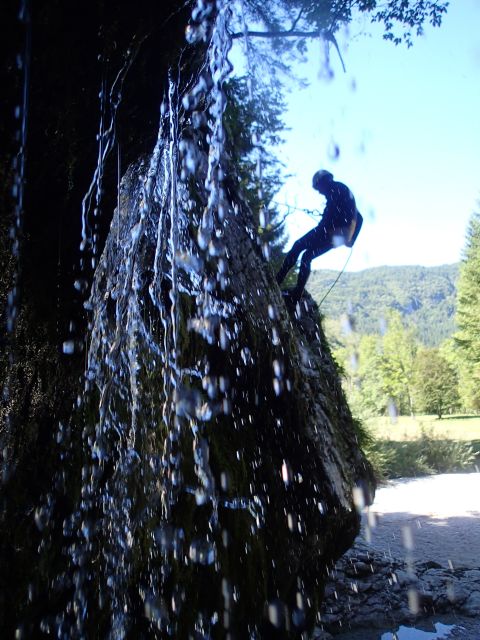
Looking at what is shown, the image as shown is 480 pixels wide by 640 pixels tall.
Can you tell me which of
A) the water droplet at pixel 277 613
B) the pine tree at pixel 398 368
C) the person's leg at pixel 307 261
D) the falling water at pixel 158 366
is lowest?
the water droplet at pixel 277 613

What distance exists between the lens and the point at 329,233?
4949 millimetres

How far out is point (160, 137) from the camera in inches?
127

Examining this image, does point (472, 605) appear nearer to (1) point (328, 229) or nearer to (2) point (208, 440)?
(2) point (208, 440)

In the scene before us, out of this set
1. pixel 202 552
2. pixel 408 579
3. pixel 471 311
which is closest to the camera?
pixel 202 552

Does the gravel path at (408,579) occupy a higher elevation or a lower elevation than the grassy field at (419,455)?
lower

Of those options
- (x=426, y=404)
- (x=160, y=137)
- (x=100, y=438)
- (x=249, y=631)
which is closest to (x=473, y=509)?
(x=249, y=631)

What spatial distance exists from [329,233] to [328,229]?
5cm

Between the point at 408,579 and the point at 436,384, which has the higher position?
the point at 436,384

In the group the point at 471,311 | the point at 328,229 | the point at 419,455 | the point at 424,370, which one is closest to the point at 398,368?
the point at 424,370

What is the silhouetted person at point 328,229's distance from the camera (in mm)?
4691

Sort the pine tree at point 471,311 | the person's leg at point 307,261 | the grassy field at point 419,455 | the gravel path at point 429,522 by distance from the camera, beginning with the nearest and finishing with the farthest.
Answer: the person's leg at point 307,261, the gravel path at point 429,522, the grassy field at point 419,455, the pine tree at point 471,311

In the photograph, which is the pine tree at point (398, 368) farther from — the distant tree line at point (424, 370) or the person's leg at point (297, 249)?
the person's leg at point (297, 249)

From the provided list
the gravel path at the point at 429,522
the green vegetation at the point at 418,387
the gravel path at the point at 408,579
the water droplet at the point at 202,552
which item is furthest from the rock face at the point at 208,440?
the green vegetation at the point at 418,387

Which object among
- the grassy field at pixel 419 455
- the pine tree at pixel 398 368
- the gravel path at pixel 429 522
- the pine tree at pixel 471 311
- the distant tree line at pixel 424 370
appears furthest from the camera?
the pine tree at pixel 398 368
